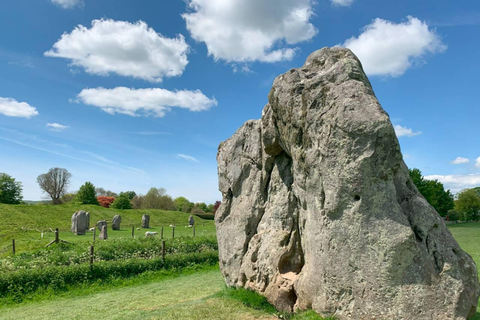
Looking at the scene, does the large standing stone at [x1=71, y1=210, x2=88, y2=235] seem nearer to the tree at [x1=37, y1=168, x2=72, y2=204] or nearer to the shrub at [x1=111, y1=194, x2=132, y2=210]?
the shrub at [x1=111, y1=194, x2=132, y2=210]

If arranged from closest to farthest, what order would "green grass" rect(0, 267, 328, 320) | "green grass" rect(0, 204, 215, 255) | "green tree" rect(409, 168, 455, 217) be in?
"green grass" rect(0, 267, 328, 320), "green grass" rect(0, 204, 215, 255), "green tree" rect(409, 168, 455, 217)

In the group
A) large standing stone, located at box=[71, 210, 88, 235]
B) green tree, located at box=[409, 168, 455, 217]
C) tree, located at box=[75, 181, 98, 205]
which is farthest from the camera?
tree, located at box=[75, 181, 98, 205]

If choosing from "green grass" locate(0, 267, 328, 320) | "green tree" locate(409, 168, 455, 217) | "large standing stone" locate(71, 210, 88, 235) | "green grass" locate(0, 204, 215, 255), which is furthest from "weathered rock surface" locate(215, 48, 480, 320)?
"green tree" locate(409, 168, 455, 217)

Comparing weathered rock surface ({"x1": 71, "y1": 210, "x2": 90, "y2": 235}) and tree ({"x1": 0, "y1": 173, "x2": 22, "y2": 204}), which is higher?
tree ({"x1": 0, "y1": 173, "x2": 22, "y2": 204})

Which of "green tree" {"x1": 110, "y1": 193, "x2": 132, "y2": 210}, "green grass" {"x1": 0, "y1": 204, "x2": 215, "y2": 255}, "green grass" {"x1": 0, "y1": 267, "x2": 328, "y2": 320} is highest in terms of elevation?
"green tree" {"x1": 110, "y1": 193, "x2": 132, "y2": 210}

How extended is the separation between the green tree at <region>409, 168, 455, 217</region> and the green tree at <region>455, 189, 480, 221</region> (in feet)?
70.4

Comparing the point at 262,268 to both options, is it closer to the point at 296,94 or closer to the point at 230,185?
the point at 230,185

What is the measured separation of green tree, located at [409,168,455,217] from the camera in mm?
63219

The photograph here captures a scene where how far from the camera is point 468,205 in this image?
3701 inches

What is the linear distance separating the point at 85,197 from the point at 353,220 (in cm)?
7789

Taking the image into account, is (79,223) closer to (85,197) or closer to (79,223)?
(79,223)

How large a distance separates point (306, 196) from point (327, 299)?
109 inches

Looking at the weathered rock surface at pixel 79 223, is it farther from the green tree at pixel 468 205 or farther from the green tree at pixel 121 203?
the green tree at pixel 468 205

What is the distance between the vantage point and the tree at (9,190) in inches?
2803
